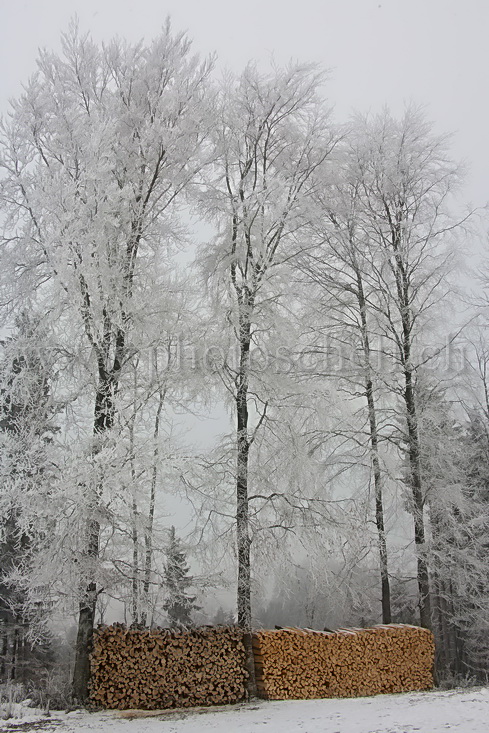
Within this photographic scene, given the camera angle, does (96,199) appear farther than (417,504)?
No

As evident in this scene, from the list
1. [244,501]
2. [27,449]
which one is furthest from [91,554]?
[244,501]

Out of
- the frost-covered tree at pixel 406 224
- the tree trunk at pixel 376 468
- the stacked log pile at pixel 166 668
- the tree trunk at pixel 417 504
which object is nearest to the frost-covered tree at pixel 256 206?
the frost-covered tree at pixel 406 224

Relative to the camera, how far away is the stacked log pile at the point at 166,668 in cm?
955

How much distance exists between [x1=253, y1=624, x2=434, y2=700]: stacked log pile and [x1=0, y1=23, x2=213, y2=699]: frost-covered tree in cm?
326

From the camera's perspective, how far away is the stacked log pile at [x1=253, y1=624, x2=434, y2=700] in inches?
416

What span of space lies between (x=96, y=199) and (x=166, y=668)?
7.84 meters

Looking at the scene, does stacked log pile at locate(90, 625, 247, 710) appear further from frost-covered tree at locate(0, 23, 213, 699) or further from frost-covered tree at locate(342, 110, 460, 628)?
frost-covered tree at locate(342, 110, 460, 628)

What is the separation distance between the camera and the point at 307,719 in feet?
27.5

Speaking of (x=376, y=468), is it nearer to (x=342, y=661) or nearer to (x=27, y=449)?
(x=342, y=661)

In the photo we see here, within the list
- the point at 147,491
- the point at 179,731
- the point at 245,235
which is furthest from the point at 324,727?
the point at 245,235

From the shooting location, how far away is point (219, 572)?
995 cm

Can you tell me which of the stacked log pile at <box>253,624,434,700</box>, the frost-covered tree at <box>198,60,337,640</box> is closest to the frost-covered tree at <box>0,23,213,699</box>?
the frost-covered tree at <box>198,60,337,640</box>

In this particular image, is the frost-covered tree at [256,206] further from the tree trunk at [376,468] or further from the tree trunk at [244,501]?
the tree trunk at [376,468]

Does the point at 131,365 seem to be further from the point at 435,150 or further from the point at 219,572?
the point at 435,150
